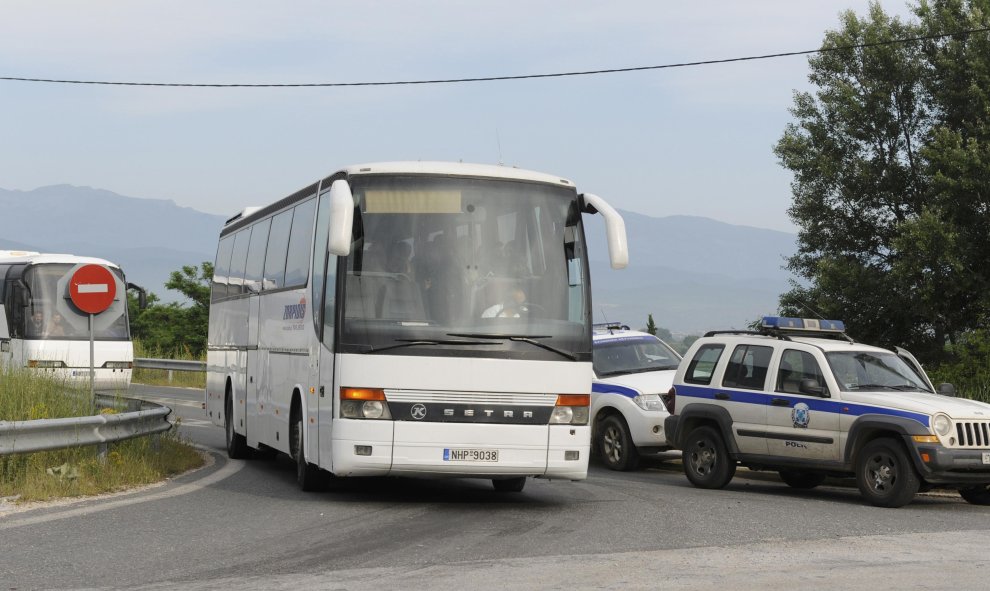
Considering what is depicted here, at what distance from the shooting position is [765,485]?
54.1 feet

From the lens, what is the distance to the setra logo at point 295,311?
1395cm

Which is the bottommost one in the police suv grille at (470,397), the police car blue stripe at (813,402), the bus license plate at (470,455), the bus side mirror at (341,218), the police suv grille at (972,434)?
the bus license plate at (470,455)

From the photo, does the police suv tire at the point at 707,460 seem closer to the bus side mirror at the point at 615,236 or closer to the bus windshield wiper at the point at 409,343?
the bus side mirror at the point at 615,236

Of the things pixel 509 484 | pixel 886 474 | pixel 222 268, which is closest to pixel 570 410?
pixel 509 484

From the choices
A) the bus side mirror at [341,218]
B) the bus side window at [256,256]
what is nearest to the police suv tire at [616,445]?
the bus side window at [256,256]

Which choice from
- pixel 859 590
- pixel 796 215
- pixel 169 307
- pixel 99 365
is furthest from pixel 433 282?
pixel 169 307

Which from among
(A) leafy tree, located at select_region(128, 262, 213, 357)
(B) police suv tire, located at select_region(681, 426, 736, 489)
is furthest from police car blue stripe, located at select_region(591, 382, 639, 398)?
(A) leafy tree, located at select_region(128, 262, 213, 357)

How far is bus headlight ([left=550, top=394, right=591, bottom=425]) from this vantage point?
494 inches

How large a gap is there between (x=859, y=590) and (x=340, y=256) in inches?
237

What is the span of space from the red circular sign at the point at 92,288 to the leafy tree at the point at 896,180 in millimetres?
26406

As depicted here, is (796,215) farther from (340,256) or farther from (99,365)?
(340,256)

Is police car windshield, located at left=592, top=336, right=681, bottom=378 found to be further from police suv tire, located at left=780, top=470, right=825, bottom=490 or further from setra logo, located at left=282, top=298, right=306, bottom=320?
setra logo, located at left=282, top=298, right=306, bottom=320

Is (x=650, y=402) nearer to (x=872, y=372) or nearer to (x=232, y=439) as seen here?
(x=872, y=372)

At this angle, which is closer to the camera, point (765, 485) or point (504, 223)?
point (504, 223)
